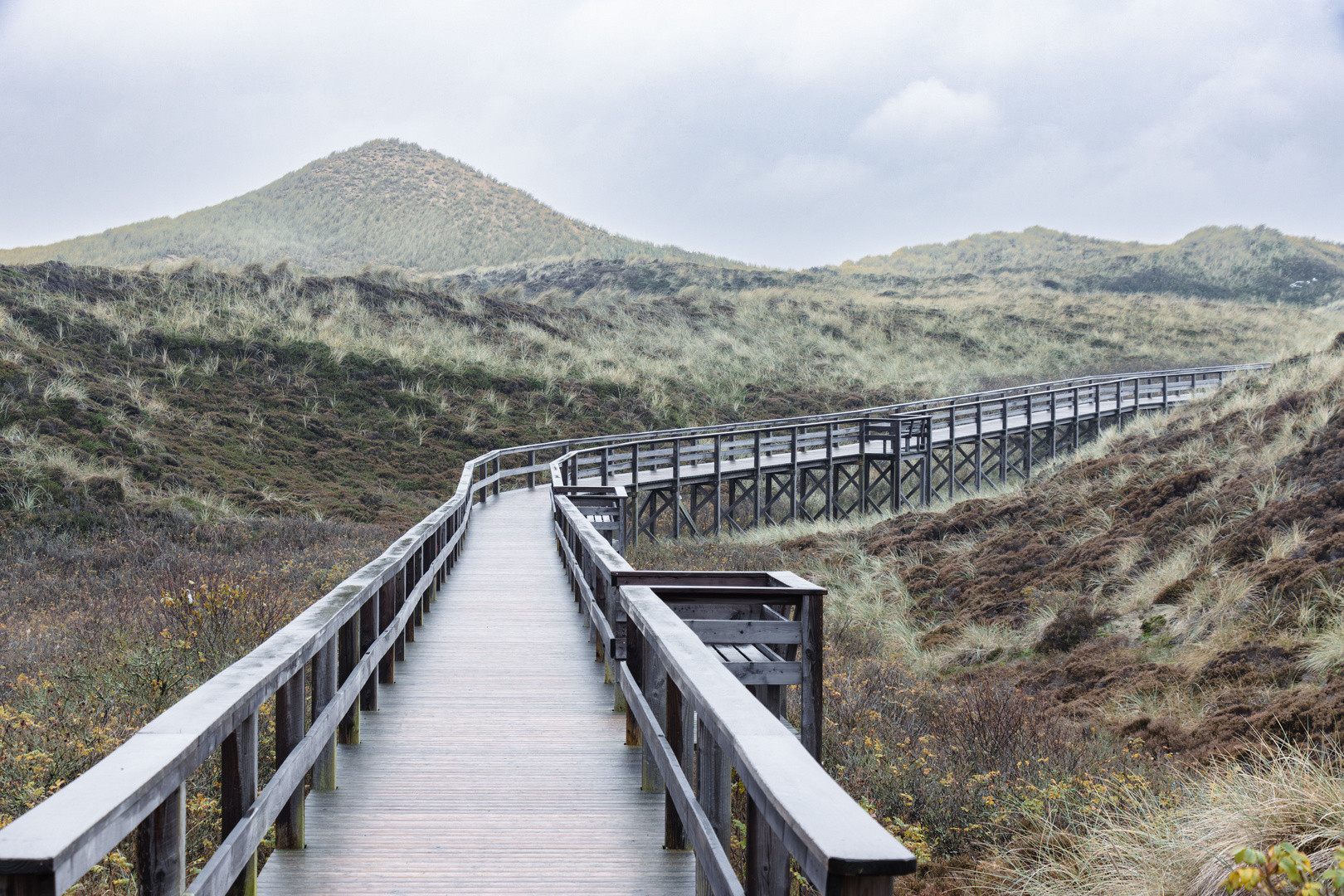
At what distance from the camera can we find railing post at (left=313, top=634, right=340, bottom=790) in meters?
4.20

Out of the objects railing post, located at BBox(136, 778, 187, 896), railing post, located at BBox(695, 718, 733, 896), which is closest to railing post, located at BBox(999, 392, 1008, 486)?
railing post, located at BBox(695, 718, 733, 896)

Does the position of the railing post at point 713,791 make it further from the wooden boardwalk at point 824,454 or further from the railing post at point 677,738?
the wooden boardwalk at point 824,454

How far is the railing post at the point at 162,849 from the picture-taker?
225 centimetres

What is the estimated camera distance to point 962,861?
4938 millimetres

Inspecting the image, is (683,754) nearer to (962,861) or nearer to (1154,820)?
(962,861)

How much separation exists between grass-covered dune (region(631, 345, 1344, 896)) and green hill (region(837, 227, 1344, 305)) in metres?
59.9

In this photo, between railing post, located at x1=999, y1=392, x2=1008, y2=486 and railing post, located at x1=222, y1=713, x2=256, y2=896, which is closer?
railing post, located at x1=222, y1=713, x2=256, y2=896

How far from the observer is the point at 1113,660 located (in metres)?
8.67

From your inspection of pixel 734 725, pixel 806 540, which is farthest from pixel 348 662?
pixel 806 540

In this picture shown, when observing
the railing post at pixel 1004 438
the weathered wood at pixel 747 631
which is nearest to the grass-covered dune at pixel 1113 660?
the weathered wood at pixel 747 631

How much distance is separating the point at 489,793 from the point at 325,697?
89cm

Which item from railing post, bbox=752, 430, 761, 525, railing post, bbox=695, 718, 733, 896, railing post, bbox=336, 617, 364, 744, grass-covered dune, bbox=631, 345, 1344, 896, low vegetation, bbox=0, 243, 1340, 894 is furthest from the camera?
railing post, bbox=752, 430, 761, 525

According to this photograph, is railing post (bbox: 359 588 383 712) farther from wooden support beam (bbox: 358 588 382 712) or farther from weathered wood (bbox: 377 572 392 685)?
weathered wood (bbox: 377 572 392 685)

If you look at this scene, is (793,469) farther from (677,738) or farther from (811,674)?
(677,738)
